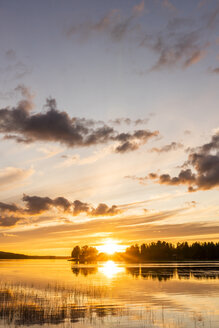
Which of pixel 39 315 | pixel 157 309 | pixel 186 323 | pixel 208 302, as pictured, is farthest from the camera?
pixel 208 302

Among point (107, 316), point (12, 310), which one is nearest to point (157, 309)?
point (107, 316)

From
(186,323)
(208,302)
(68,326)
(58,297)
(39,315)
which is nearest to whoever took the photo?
(68,326)

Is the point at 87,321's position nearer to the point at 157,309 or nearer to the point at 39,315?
the point at 39,315

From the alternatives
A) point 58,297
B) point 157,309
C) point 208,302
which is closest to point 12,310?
point 58,297

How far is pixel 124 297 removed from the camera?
48.9 m

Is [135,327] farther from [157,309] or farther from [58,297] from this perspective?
[58,297]

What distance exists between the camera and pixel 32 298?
46.0 meters

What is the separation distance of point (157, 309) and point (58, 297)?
16406 millimetres

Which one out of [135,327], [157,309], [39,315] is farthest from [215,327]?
[39,315]

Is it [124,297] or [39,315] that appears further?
[124,297]

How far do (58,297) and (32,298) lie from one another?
3.83m

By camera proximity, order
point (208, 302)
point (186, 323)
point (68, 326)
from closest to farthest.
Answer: point (68, 326), point (186, 323), point (208, 302)

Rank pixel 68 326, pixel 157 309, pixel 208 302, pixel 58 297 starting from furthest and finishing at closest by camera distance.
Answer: pixel 58 297 < pixel 208 302 < pixel 157 309 < pixel 68 326

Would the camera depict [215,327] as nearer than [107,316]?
Yes
